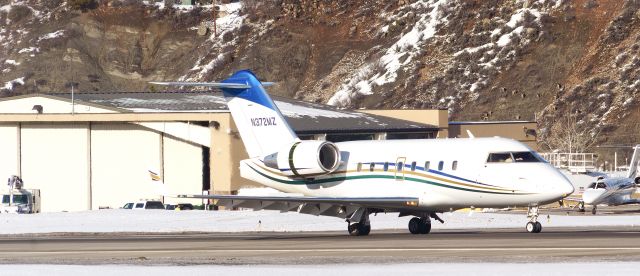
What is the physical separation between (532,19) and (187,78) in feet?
114

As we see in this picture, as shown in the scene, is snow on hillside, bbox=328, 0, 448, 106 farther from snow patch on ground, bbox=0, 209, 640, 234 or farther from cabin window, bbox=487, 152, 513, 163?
cabin window, bbox=487, 152, 513, 163

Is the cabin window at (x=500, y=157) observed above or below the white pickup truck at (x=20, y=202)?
above

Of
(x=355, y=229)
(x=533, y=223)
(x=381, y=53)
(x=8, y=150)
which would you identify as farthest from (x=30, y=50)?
(x=533, y=223)

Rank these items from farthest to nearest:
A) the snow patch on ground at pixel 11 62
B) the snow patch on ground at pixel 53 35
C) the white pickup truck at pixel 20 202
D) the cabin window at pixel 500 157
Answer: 1. the snow patch on ground at pixel 53 35
2. the snow patch on ground at pixel 11 62
3. the white pickup truck at pixel 20 202
4. the cabin window at pixel 500 157

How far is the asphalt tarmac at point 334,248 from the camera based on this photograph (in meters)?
30.7

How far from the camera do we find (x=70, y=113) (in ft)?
258

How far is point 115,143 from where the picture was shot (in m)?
78.7

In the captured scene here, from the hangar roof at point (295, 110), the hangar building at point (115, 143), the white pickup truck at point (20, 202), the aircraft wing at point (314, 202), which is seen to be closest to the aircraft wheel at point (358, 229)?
the aircraft wing at point (314, 202)

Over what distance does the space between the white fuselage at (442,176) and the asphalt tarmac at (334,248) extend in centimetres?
117

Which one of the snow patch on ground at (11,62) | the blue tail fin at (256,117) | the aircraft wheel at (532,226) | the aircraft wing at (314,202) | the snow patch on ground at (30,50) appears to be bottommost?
the aircraft wheel at (532,226)

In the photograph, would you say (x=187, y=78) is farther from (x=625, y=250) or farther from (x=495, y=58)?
(x=625, y=250)

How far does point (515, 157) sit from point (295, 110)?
4212cm

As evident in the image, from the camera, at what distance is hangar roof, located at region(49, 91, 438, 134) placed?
77.5m

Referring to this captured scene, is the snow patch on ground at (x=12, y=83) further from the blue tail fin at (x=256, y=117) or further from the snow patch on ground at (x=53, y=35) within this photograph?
the blue tail fin at (x=256, y=117)
